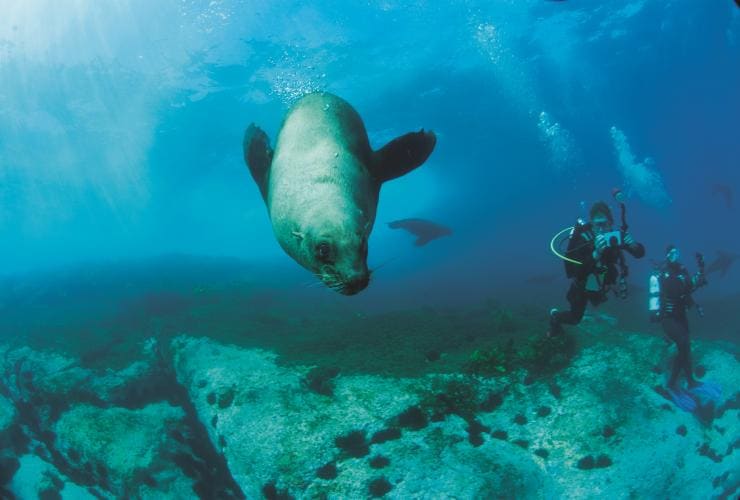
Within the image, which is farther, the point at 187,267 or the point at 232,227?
the point at 232,227

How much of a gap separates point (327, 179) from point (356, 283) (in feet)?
2.20

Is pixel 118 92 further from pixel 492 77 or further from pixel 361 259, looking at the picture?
pixel 361 259

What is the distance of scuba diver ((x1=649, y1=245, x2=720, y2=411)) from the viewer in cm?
769

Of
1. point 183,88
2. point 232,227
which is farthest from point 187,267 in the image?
point 232,227

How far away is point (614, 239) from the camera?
5688 mm

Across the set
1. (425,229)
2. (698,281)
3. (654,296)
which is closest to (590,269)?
(654,296)

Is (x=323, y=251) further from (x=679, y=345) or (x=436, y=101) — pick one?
(x=436, y=101)

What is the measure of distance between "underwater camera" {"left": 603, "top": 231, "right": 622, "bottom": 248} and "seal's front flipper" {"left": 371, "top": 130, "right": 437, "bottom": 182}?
3.98m

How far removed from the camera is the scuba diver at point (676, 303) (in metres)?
7.69

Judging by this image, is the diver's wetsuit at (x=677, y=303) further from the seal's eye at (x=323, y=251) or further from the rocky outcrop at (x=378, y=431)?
the seal's eye at (x=323, y=251)

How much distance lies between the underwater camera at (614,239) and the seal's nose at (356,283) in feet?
17.1

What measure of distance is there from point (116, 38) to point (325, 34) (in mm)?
10426

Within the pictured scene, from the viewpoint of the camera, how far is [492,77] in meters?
26.9

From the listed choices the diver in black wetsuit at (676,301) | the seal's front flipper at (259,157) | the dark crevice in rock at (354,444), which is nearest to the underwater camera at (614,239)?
the diver in black wetsuit at (676,301)
